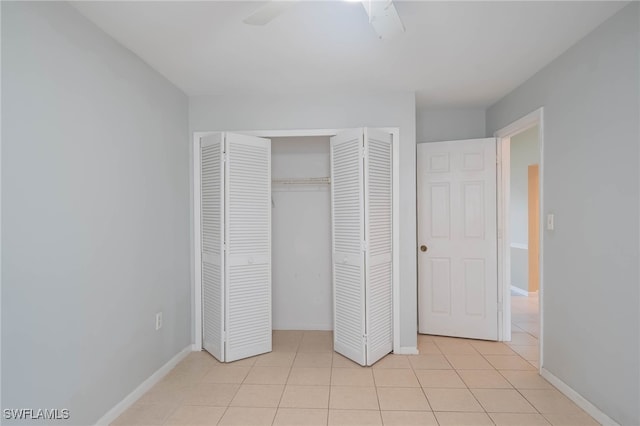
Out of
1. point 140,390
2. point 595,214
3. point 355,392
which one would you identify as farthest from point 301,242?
point 595,214

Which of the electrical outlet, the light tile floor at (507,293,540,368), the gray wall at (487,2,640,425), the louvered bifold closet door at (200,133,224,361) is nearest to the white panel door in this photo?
the light tile floor at (507,293,540,368)

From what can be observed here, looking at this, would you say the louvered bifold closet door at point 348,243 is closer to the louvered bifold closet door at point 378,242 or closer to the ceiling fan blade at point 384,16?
the louvered bifold closet door at point 378,242

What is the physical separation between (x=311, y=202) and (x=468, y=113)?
2035 mm

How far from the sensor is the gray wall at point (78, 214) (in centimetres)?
157

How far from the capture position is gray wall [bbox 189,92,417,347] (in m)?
3.21

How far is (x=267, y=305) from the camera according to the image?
127 inches

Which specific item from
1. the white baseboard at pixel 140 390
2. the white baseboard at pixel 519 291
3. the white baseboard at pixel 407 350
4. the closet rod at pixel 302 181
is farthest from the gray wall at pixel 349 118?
the white baseboard at pixel 519 291

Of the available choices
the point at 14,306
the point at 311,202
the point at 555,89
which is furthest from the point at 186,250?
the point at 555,89

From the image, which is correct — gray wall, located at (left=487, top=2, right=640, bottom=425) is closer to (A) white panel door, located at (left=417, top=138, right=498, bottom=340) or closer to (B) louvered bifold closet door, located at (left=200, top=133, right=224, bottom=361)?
(A) white panel door, located at (left=417, top=138, right=498, bottom=340)

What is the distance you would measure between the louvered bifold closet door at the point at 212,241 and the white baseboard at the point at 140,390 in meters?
0.30

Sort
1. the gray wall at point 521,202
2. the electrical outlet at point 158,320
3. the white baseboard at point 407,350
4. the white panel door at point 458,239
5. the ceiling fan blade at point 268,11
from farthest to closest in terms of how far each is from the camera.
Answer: the gray wall at point 521,202, the white panel door at point 458,239, the white baseboard at point 407,350, the electrical outlet at point 158,320, the ceiling fan blade at point 268,11

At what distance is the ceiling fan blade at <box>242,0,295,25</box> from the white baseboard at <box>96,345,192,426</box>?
2.42 m

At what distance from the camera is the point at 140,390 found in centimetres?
246

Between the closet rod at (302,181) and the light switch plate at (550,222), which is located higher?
the closet rod at (302,181)
